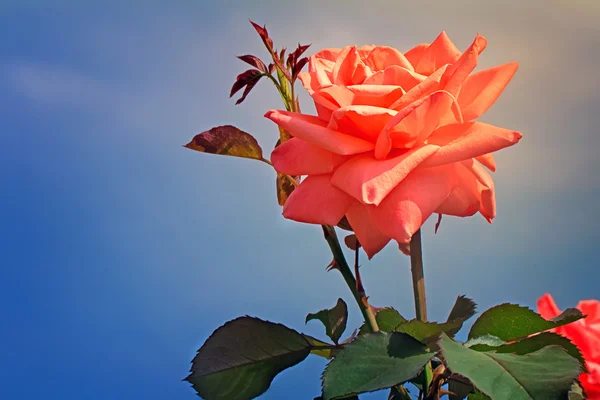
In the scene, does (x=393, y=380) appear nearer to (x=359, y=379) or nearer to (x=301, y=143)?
(x=359, y=379)

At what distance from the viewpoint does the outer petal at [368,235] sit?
50 cm

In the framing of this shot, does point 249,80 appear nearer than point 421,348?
No

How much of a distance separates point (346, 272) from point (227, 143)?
0.56ft

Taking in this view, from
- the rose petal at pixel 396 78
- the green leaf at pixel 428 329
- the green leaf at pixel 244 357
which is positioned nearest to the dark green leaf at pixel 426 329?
the green leaf at pixel 428 329

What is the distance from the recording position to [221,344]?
0.54 m

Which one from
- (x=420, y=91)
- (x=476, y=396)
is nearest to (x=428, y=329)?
(x=476, y=396)

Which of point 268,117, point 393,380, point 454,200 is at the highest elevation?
point 268,117

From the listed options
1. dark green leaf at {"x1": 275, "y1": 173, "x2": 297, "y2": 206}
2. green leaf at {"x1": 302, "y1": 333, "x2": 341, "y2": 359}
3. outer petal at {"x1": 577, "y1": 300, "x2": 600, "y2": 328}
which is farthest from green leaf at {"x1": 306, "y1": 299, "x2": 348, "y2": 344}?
outer petal at {"x1": 577, "y1": 300, "x2": 600, "y2": 328}

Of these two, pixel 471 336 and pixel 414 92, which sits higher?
pixel 414 92

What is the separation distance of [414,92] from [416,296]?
19 centimetres

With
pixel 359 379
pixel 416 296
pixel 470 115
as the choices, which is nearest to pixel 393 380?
pixel 359 379

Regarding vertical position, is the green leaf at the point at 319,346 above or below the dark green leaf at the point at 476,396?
above

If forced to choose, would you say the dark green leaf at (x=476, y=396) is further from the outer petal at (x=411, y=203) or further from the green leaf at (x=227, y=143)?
the green leaf at (x=227, y=143)

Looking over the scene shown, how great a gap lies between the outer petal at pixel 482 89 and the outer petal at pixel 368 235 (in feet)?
0.47
